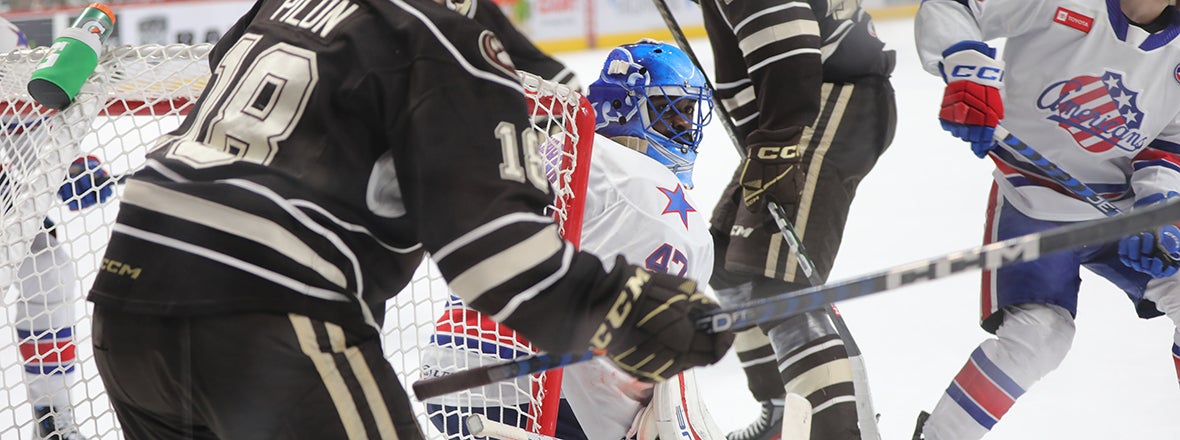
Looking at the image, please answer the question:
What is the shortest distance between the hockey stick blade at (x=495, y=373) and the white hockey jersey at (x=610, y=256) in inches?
16.5

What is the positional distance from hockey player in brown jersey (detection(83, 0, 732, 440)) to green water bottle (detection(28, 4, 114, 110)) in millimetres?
703

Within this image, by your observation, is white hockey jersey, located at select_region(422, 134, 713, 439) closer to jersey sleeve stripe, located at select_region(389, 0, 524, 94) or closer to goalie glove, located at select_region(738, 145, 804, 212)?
goalie glove, located at select_region(738, 145, 804, 212)

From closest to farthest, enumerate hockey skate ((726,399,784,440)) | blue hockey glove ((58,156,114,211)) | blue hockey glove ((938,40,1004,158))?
blue hockey glove ((58,156,114,211)), blue hockey glove ((938,40,1004,158)), hockey skate ((726,399,784,440))

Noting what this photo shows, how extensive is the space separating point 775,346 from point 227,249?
1.32m

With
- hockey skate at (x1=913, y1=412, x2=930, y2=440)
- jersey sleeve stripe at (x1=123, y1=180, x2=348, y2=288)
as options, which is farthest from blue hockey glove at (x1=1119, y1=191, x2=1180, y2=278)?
jersey sleeve stripe at (x1=123, y1=180, x2=348, y2=288)

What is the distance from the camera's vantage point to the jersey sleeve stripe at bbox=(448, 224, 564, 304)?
949 mm

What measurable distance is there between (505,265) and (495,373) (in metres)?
0.23

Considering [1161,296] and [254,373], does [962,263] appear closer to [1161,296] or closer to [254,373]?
[254,373]

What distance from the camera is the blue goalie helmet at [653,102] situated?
6.43 feet

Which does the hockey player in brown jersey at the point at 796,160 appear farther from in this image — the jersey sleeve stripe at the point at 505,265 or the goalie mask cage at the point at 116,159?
the jersey sleeve stripe at the point at 505,265

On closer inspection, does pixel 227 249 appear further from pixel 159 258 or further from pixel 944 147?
pixel 944 147

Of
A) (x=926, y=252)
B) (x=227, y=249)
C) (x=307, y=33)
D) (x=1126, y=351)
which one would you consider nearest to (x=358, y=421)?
(x=227, y=249)

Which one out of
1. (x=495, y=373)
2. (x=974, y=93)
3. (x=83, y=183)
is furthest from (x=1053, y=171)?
(x=83, y=183)

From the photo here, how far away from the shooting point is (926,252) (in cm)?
356
